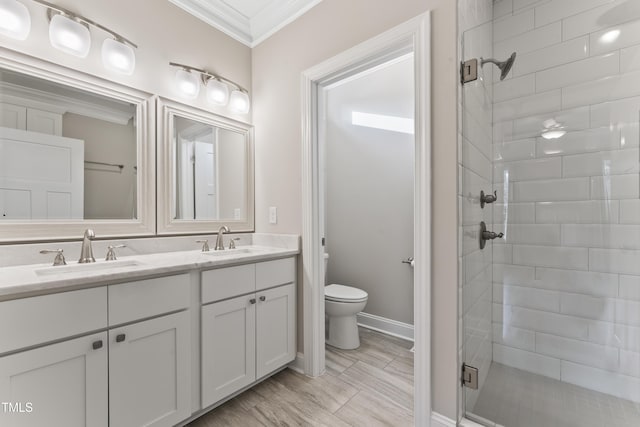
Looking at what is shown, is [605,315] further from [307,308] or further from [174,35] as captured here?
[174,35]

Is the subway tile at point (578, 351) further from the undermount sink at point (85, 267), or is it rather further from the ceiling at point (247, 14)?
the ceiling at point (247, 14)

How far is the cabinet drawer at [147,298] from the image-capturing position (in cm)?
109

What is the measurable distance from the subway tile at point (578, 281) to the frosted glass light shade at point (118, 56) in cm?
277

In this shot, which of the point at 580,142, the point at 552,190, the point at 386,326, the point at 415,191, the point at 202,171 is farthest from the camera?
the point at 386,326

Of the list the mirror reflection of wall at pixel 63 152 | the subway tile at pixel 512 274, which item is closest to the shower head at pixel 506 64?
the subway tile at pixel 512 274

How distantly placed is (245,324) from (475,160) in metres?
1.56

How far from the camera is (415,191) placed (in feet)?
4.42

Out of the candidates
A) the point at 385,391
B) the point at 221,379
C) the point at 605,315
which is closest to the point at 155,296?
the point at 221,379

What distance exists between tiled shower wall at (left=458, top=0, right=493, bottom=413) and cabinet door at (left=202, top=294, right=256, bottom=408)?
3.60 ft

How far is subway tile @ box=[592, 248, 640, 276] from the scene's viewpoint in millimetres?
1464

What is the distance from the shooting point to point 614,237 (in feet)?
4.97

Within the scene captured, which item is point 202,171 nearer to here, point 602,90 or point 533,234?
point 533,234

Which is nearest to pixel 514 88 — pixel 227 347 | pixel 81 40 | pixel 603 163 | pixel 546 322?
pixel 603 163

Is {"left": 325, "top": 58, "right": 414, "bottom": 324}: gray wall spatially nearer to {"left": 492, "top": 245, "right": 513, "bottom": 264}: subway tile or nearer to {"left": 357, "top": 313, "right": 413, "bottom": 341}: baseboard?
{"left": 357, "top": 313, "right": 413, "bottom": 341}: baseboard
